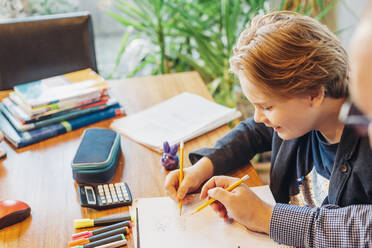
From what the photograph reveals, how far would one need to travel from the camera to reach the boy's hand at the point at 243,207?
0.92m

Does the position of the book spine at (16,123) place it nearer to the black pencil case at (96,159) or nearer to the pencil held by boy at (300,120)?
the black pencil case at (96,159)

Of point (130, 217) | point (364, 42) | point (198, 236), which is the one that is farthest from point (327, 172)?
point (364, 42)

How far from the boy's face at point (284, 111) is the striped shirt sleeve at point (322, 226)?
0.18 meters

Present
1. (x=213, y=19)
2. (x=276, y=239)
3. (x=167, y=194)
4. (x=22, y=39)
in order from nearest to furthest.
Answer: (x=276, y=239), (x=167, y=194), (x=22, y=39), (x=213, y=19)

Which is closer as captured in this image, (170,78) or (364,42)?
(364,42)

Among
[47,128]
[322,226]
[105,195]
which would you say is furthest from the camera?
[47,128]

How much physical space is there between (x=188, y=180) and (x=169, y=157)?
0.13 m

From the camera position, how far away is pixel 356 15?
6.65ft

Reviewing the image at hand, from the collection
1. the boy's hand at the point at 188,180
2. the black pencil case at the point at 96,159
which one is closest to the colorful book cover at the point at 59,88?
the black pencil case at the point at 96,159

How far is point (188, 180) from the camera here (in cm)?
106

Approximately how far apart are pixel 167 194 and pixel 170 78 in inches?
28.3

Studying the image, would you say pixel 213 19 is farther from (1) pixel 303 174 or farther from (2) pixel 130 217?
(2) pixel 130 217

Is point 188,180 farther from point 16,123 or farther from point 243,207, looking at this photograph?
point 16,123

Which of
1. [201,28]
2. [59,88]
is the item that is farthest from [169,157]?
[201,28]
